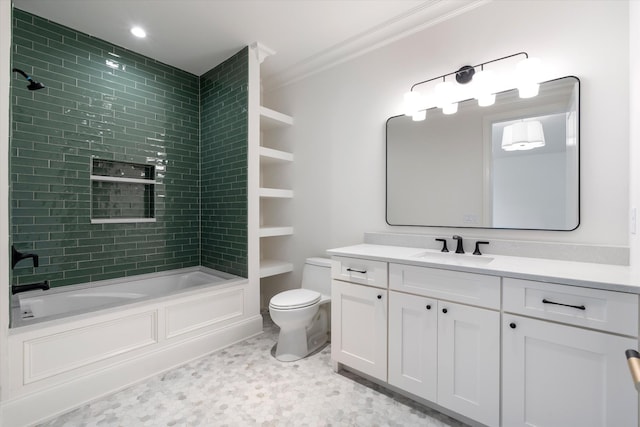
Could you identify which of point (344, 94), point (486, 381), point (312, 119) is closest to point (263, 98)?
point (312, 119)

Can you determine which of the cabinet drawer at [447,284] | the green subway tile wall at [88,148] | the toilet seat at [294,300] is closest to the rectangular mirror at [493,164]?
the cabinet drawer at [447,284]

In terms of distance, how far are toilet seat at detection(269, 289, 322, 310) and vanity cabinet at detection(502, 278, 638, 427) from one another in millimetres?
1319

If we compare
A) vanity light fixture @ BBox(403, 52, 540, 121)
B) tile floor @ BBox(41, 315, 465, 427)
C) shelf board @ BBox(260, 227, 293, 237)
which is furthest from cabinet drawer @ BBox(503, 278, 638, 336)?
shelf board @ BBox(260, 227, 293, 237)

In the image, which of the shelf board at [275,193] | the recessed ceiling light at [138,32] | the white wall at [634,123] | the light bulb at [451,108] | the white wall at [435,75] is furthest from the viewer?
the shelf board at [275,193]

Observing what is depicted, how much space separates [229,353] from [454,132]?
249 cm

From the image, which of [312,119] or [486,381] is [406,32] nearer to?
[312,119]

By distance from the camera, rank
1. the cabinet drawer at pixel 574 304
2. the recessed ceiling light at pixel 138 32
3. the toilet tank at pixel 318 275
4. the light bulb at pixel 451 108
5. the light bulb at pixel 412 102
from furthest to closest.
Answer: the toilet tank at pixel 318 275, the recessed ceiling light at pixel 138 32, the light bulb at pixel 412 102, the light bulb at pixel 451 108, the cabinet drawer at pixel 574 304

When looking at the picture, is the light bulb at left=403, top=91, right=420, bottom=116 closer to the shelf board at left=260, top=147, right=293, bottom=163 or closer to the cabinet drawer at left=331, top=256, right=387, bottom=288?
the cabinet drawer at left=331, top=256, right=387, bottom=288

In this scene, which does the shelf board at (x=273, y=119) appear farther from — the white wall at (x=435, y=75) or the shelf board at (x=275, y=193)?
the shelf board at (x=275, y=193)

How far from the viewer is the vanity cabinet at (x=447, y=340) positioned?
142cm

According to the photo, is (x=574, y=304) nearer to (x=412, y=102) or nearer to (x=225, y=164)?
(x=412, y=102)

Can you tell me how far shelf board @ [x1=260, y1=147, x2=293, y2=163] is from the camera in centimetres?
291

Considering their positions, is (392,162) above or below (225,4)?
below

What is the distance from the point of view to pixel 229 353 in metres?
2.39
